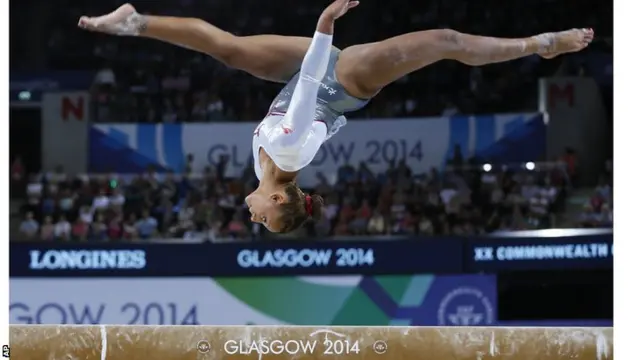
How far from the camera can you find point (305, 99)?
16.5ft

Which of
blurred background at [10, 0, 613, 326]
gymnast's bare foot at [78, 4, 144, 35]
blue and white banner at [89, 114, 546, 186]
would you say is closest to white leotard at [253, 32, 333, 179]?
gymnast's bare foot at [78, 4, 144, 35]

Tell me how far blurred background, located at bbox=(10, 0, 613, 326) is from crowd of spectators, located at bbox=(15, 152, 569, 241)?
2cm

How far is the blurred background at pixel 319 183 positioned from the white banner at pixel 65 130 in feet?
0.08

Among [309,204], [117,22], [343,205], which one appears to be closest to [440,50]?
[309,204]

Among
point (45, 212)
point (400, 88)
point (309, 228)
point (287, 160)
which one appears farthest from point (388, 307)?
point (287, 160)

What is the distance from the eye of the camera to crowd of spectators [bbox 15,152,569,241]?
1024 cm

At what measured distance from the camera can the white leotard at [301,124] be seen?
4.96 metres

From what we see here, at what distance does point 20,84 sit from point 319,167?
3796 mm

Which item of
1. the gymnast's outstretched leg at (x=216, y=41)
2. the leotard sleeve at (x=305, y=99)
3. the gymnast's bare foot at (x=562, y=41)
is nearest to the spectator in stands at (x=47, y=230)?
the gymnast's outstretched leg at (x=216, y=41)

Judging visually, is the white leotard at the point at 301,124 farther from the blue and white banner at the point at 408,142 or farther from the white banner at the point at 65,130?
the white banner at the point at 65,130

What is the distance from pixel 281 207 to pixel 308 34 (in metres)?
6.10

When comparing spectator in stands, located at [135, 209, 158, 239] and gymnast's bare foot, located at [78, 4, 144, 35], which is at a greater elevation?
gymnast's bare foot, located at [78, 4, 144, 35]

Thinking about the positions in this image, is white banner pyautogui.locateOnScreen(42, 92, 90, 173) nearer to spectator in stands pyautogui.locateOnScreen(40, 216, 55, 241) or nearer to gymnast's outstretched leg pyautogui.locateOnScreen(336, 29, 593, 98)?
spectator in stands pyautogui.locateOnScreen(40, 216, 55, 241)

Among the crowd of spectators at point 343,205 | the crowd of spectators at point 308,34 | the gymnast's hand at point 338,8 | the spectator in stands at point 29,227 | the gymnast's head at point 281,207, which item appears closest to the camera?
the gymnast's hand at point 338,8
